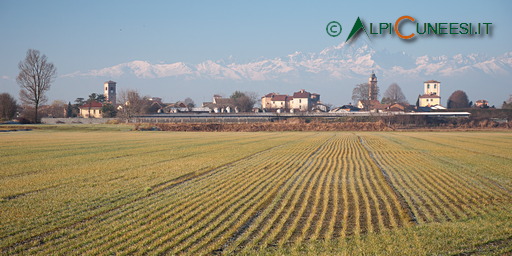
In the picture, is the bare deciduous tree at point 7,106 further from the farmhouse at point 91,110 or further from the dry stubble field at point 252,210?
the dry stubble field at point 252,210

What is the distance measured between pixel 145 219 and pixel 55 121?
118299 millimetres

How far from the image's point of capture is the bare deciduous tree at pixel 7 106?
107 metres

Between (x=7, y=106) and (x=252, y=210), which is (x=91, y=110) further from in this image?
(x=252, y=210)

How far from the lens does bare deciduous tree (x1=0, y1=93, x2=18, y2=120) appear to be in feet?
351

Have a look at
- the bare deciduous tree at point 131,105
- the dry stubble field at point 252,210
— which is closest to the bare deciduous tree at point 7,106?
the bare deciduous tree at point 131,105

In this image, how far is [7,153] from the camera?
29.9 metres

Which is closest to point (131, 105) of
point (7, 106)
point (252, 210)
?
point (7, 106)

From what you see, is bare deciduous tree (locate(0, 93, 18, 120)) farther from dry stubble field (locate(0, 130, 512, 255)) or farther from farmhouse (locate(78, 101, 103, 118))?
dry stubble field (locate(0, 130, 512, 255))

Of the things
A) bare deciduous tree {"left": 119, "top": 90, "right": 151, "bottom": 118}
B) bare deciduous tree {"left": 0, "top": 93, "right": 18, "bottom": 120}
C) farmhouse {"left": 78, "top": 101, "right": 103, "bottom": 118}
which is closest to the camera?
bare deciduous tree {"left": 0, "top": 93, "right": 18, "bottom": 120}

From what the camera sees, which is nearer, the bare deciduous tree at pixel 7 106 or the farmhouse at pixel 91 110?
the bare deciduous tree at pixel 7 106

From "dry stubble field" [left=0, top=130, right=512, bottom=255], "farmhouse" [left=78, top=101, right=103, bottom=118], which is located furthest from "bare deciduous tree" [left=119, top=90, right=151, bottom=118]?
"dry stubble field" [left=0, top=130, right=512, bottom=255]

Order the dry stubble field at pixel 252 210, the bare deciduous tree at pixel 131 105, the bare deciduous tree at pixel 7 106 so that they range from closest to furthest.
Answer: the dry stubble field at pixel 252 210
the bare deciduous tree at pixel 7 106
the bare deciduous tree at pixel 131 105

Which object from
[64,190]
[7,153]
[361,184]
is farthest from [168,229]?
[7,153]

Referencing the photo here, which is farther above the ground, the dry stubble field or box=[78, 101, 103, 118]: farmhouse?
box=[78, 101, 103, 118]: farmhouse
